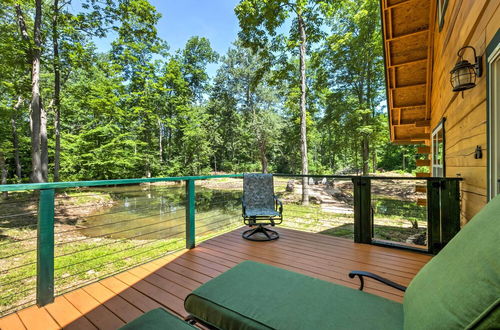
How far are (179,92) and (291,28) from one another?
1077 centimetres

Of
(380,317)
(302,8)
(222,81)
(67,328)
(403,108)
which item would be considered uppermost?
(222,81)

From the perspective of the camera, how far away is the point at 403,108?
5520mm

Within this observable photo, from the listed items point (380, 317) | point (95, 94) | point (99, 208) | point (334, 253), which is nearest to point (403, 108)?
point (334, 253)

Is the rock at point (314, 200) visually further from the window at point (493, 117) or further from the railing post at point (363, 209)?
the window at point (493, 117)

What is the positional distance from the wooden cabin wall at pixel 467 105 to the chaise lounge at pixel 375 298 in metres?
1.42

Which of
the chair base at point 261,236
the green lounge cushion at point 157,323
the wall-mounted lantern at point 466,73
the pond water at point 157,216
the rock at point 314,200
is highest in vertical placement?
the wall-mounted lantern at point 466,73

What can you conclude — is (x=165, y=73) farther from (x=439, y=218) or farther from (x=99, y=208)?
(x=439, y=218)

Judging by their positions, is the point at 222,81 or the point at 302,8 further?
the point at 222,81

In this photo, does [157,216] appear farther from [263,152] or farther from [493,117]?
[263,152]

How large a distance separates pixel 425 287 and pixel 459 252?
0.57 ft

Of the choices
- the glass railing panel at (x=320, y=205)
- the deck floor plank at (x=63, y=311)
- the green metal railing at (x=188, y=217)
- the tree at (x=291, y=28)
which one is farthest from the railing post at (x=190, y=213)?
the tree at (x=291, y=28)

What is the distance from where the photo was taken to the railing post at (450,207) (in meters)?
2.64

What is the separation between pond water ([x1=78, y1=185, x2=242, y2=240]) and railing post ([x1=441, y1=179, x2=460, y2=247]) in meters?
3.07

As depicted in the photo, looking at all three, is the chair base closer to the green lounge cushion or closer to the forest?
the green lounge cushion
